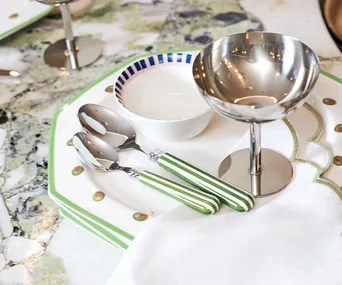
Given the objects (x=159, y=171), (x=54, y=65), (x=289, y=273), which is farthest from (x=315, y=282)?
(x=54, y=65)

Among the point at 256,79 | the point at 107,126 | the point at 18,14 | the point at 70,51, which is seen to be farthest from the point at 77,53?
the point at 256,79

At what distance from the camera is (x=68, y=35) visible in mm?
785

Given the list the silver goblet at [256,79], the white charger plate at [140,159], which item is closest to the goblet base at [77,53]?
the white charger plate at [140,159]


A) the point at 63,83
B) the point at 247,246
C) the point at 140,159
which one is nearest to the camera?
the point at 247,246

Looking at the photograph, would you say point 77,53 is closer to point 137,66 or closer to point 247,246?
point 137,66

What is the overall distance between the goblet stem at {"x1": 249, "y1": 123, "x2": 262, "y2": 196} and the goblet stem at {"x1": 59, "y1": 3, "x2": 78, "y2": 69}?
33cm

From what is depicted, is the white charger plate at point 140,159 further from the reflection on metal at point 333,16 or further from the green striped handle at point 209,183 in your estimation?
the reflection on metal at point 333,16

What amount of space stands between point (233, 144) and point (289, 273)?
17 centimetres

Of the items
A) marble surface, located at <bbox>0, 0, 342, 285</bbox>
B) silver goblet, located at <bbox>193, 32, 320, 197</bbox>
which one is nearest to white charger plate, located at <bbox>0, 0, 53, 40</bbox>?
marble surface, located at <bbox>0, 0, 342, 285</bbox>

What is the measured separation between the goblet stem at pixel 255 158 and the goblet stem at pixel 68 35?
0.33 m

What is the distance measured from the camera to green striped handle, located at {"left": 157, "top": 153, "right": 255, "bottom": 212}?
19.3 inches

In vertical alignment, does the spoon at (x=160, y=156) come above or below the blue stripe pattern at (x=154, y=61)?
below

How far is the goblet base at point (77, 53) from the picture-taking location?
0.77 metres

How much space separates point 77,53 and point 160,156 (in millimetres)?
306
